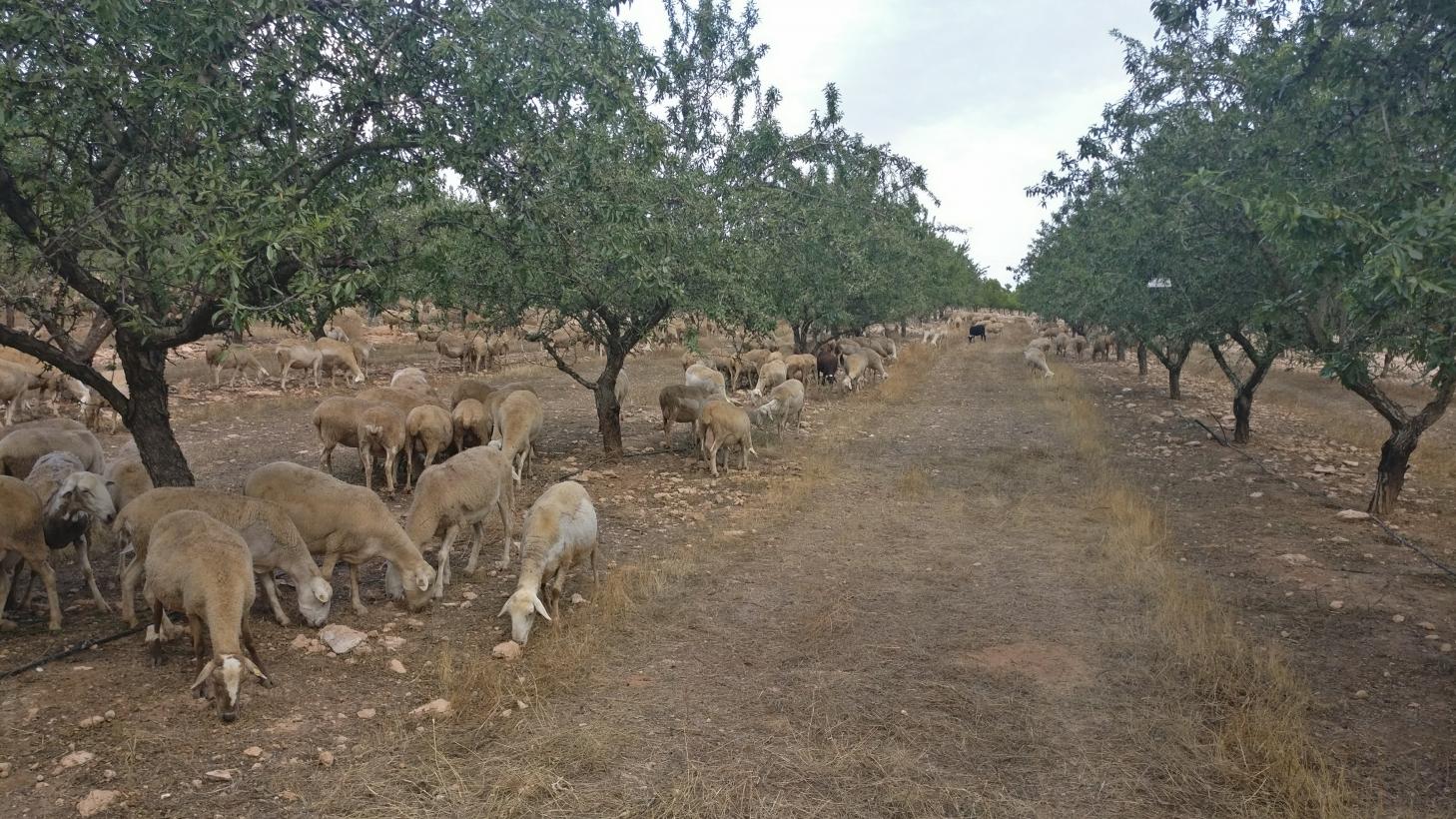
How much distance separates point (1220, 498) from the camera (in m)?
13.5

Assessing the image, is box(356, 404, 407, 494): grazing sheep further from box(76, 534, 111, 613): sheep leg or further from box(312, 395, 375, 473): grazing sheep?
box(76, 534, 111, 613): sheep leg

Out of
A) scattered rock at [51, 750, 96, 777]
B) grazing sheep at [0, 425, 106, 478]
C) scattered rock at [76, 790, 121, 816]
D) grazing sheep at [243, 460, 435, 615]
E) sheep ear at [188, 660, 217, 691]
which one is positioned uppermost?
grazing sheep at [0, 425, 106, 478]

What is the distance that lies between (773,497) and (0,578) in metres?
8.92

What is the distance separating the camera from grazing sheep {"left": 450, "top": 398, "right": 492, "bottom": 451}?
13617 millimetres

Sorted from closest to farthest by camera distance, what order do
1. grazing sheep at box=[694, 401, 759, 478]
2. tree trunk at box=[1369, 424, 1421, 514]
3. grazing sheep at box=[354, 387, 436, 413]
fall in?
1. tree trunk at box=[1369, 424, 1421, 514]
2. grazing sheep at box=[354, 387, 436, 413]
3. grazing sheep at box=[694, 401, 759, 478]

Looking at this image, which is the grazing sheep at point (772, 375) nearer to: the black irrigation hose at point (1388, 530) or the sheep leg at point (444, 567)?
the black irrigation hose at point (1388, 530)

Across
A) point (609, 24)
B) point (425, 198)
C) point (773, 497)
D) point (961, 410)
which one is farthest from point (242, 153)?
point (961, 410)

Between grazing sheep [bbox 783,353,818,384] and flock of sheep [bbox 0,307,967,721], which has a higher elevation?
grazing sheep [bbox 783,353,818,384]

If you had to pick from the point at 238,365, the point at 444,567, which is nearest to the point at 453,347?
the point at 238,365

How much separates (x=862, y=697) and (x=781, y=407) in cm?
1252

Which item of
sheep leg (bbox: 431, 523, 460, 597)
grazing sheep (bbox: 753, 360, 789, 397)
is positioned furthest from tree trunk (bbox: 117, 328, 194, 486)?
grazing sheep (bbox: 753, 360, 789, 397)

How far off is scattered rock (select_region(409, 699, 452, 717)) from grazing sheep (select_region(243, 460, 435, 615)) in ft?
6.57

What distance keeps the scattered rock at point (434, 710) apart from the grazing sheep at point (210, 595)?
1.13 metres

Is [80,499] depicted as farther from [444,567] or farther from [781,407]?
[781,407]
